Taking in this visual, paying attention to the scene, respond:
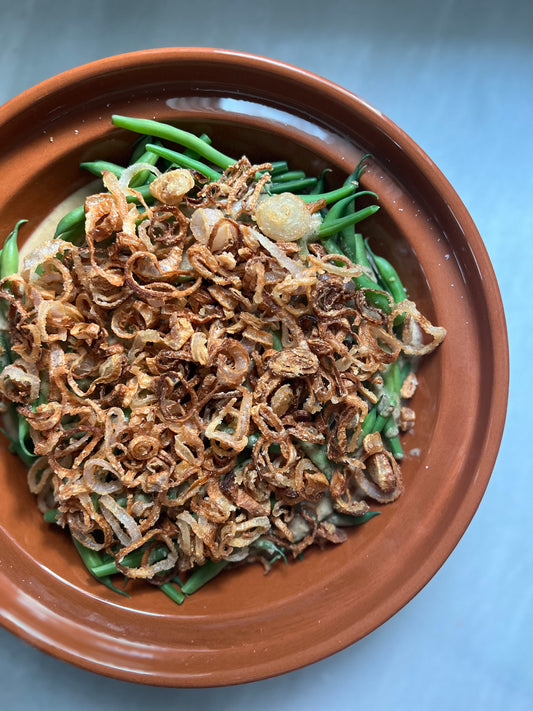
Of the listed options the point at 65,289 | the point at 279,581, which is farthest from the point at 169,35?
the point at 279,581

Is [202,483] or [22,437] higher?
[202,483]

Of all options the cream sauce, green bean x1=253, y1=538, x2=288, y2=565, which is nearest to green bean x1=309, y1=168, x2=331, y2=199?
the cream sauce

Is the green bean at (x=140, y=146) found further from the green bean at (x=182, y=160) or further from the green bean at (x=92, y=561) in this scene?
the green bean at (x=92, y=561)

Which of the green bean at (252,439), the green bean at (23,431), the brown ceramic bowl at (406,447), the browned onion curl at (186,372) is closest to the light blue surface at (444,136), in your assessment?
the brown ceramic bowl at (406,447)

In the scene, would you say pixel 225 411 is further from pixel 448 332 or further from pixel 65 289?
pixel 448 332

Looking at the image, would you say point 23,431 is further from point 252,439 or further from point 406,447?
point 406,447

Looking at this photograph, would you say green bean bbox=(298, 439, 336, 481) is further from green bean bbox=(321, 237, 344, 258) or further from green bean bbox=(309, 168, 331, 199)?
green bean bbox=(309, 168, 331, 199)
